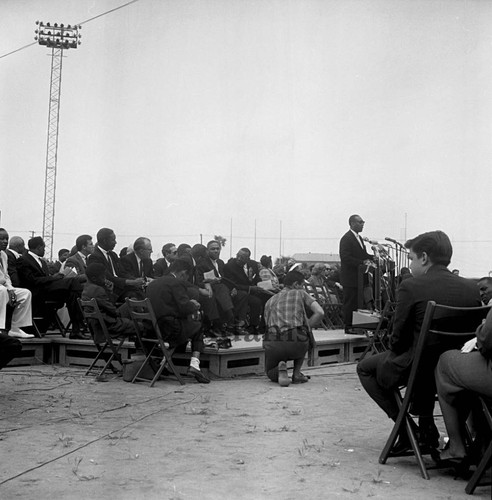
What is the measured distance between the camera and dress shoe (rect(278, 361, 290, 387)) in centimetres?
751

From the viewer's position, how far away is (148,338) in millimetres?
7801

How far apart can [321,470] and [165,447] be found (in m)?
1.08

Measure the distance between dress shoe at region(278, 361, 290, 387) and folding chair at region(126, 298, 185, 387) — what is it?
990 millimetres

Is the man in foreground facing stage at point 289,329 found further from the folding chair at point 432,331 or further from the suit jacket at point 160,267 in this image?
the folding chair at point 432,331

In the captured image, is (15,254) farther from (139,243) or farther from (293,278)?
(293,278)

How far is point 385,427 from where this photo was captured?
5316 mm

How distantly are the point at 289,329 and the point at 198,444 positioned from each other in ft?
10.6

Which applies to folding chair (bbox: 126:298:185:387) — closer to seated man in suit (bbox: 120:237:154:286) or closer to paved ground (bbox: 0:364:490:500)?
paved ground (bbox: 0:364:490:500)

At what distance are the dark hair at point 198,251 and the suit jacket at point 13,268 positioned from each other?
2.44 m

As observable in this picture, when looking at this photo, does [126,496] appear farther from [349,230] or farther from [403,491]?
[349,230]

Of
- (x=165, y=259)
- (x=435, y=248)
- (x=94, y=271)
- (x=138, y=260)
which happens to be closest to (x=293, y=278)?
(x=94, y=271)

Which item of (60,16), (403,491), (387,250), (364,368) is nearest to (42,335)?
(60,16)

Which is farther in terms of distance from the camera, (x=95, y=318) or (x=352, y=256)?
(x=352, y=256)

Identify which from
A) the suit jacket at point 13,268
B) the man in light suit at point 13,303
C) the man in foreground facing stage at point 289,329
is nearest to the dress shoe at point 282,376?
the man in foreground facing stage at point 289,329
